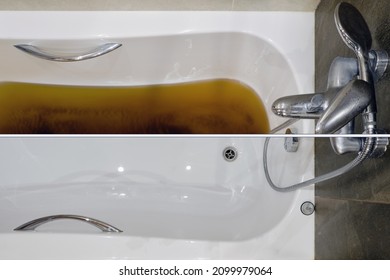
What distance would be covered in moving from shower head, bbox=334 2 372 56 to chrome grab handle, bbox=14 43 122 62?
2.30 feet

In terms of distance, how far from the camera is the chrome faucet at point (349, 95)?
2.08ft

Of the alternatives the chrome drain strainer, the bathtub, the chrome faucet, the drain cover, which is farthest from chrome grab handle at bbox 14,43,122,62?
the drain cover

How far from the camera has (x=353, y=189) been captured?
0.90 meters

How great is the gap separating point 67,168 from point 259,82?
759 mm

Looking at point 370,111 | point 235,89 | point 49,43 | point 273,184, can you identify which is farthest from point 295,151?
point 49,43

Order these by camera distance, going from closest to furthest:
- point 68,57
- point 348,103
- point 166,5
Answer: point 348,103
point 166,5
point 68,57

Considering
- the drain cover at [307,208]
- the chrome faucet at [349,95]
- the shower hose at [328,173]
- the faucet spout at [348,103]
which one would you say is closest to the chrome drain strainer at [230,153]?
the shower hose at [328,173]

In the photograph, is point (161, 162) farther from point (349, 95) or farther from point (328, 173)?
point (349, 95)

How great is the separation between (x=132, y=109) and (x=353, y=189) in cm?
75

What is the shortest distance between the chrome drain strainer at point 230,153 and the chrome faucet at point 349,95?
556mm

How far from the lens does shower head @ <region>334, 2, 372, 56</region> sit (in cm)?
67

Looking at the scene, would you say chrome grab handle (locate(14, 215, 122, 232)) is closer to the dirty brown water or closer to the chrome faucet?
the dirty brown water

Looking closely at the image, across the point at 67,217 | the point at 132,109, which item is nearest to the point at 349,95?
the point at 132,109
